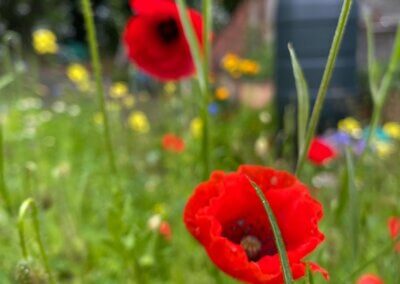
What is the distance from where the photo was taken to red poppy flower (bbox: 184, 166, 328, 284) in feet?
1.72

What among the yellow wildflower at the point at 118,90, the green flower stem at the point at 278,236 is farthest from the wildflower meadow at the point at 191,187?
the yellow wildflower at the point at 118,90

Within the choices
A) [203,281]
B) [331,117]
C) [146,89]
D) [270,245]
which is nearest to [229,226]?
[270,245]

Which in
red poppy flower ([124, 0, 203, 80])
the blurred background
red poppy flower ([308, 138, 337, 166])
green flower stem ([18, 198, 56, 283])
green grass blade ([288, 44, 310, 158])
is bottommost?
the blurred background

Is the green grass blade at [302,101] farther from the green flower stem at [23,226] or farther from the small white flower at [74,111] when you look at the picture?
the small white flower at [74,111]

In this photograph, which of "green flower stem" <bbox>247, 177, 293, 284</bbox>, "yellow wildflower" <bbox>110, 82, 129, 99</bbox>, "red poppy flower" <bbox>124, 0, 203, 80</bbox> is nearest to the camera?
"green flower stem" <bbox>247, 177, 293, 284</bbox>

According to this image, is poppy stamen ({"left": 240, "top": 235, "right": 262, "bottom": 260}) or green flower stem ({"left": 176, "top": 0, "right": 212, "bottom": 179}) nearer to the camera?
poppy stamen ({"left": 240, "top": 235, "right": 262, "bottom": 260})

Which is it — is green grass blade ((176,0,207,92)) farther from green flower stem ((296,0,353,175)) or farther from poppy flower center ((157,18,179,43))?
poppy flower center ((157,18,179,43))

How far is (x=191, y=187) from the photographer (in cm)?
199

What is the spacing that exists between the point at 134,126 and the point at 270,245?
103 inches

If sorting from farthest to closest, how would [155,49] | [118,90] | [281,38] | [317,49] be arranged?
[281,38]
[317,49]
[118,90]
[155,49]

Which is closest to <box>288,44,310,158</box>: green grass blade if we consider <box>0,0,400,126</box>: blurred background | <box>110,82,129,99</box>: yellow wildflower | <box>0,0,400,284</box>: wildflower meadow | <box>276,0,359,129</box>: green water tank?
<box>0,0,400,284</box>: wildflower meadow

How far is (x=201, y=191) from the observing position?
1.93ft

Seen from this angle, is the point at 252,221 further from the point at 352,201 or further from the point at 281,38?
the point at 281,38

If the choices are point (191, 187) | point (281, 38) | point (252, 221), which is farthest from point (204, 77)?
point (281, 38)
